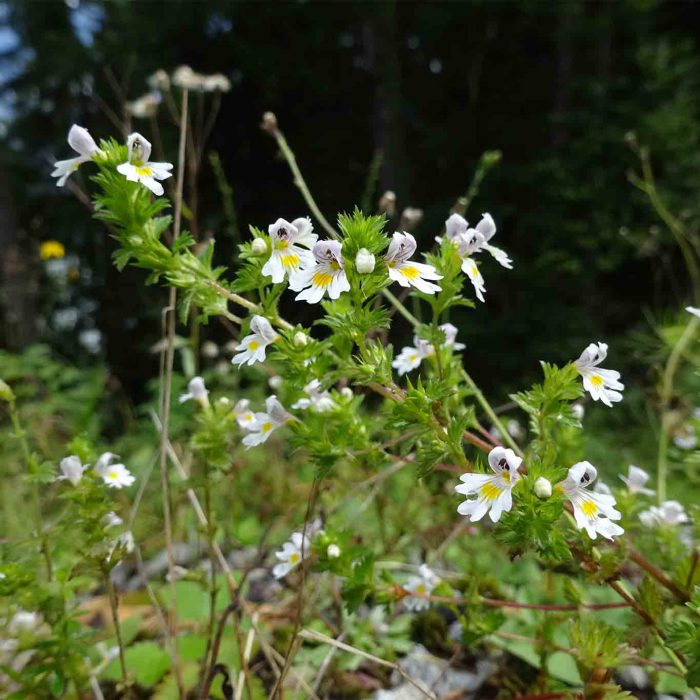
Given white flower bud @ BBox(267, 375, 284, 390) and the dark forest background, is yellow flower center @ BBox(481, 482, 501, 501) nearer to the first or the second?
white flower bud @ BBox(267, 375, 284, 390)

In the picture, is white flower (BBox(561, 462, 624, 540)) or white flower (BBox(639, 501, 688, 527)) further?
white flower (BBox(639, 501, 688, 527))

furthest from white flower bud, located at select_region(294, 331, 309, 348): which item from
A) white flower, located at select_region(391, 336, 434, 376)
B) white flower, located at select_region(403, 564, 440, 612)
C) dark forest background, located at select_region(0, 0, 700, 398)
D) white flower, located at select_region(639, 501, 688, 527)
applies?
dark forest background, located at select_region(0, 0, 700, 398)

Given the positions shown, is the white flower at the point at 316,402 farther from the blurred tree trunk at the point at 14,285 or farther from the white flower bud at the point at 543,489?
the blurred tree trunk at the point at 14,285

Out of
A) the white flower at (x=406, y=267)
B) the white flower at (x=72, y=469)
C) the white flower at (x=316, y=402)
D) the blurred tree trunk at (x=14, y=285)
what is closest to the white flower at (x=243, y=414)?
the white flower at (x=316, y=402)

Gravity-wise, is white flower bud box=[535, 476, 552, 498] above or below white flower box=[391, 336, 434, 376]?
above

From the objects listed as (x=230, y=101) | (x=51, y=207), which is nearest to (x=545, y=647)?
(x=230, y=101)

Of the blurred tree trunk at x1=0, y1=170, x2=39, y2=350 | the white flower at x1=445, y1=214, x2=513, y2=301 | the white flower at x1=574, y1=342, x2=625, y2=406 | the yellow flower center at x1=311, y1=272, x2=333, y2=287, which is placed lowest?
the blurred tree trunk at x1=0, y1=170, x2=39, y2=350

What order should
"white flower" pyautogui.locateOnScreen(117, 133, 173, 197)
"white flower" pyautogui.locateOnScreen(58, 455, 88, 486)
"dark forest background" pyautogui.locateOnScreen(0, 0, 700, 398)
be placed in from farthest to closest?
1. "dark forest background" pyautogui.locateOnScreen(0, 0, 700, 398)
2. "white flower" pyautogui.locateOnScreen(58, 455, 88, 486)
3. "white flower" pyautogui.locateOnScreen(117, 133, 173, 197)

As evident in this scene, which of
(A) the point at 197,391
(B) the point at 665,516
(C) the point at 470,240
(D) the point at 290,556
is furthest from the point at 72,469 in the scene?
(B) the point at 665,516
